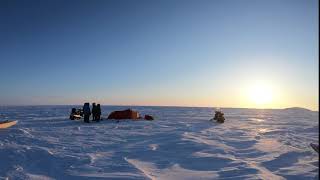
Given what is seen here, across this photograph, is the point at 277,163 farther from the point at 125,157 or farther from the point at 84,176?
the point at 84,176

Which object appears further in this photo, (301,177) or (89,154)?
(89,154)

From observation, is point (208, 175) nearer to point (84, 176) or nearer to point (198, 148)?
point (84, 176)

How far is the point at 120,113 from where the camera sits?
26.9 m

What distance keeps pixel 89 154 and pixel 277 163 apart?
209 inches

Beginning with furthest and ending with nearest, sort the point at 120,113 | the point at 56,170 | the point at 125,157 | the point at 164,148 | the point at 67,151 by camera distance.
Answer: the point at 120,113, the point at 164,148, the point at 67,151, the point at 125,157, the point at 56,170

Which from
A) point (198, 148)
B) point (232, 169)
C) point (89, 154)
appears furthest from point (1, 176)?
point (198, 148)

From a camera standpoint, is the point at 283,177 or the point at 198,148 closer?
the point at 283,177

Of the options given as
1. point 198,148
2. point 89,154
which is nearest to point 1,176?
point 89,154

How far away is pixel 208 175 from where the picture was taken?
7.69 meters

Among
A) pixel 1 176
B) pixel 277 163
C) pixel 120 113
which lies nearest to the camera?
pixel 1 176

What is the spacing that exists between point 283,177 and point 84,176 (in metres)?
4.36

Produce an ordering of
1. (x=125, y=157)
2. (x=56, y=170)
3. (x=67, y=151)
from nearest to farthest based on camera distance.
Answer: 1. (x=56, y=170)
2. (x=125, y=157)
3. (x=67, y=151)

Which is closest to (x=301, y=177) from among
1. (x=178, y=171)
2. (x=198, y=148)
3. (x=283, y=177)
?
(x=283, y=177)

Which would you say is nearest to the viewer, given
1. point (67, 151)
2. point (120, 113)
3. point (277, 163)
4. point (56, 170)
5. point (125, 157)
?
point (56, 170)
